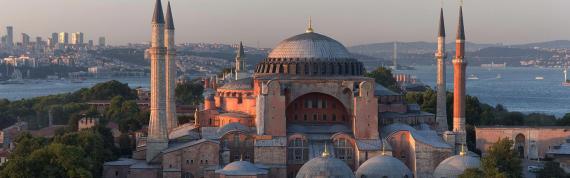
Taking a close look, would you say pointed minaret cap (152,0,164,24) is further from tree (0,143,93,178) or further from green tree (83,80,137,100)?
→ green tree (83,80,137,100)

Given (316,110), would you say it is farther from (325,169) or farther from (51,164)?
(51,164)

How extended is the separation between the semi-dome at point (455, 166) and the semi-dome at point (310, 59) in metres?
6.73

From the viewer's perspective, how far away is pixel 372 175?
2886 cm

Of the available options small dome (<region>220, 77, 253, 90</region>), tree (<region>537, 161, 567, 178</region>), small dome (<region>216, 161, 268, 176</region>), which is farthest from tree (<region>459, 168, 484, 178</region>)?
small dome (<region>220, 77, 253, 90</region>)

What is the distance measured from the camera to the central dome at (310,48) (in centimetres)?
3572

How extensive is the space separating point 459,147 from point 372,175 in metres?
6.03

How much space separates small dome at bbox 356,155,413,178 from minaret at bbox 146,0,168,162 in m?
7.20

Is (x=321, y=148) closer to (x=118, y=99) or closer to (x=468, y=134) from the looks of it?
(x=468, y=134)

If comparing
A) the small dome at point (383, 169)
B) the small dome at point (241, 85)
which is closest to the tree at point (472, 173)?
the small dome at point (383, 169)

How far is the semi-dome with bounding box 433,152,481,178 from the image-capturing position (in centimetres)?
2911

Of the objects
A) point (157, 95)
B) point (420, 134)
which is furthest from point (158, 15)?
point (420, 134)

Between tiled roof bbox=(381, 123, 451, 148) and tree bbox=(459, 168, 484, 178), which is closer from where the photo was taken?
tree bbox=(459, 168, 484, 178)

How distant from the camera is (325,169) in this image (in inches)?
1078

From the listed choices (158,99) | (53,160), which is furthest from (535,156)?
(53,160)
